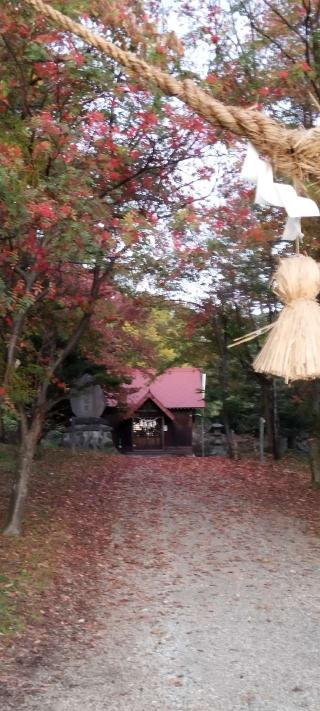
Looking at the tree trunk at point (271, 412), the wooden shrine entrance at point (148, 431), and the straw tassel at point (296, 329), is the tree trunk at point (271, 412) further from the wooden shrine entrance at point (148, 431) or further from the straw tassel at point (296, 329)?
the straw tassel at point (296, 329)

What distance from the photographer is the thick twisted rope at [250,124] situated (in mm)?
1358

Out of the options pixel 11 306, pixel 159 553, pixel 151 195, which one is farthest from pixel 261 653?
pixel 151 195

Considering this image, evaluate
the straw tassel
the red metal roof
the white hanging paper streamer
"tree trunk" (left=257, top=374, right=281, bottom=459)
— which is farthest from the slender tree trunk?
the red metal roof

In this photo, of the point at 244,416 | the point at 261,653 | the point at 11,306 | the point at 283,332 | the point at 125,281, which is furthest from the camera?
the point at 244,416

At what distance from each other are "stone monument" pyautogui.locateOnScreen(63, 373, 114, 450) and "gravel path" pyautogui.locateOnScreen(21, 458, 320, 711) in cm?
1017

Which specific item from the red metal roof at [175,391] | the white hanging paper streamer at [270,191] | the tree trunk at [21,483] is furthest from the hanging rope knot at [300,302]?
the red metal roof at [175,391]

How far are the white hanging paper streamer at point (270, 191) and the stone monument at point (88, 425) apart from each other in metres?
19.9

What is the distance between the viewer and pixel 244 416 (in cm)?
2119

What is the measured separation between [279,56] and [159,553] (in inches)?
271

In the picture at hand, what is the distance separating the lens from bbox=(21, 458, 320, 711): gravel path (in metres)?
5.05

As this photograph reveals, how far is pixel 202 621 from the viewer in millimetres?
6727

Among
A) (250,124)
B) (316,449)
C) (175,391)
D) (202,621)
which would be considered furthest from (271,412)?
(250,124)

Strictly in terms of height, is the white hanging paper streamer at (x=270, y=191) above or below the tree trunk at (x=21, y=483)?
above

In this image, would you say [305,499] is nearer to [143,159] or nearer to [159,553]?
[159,553]
